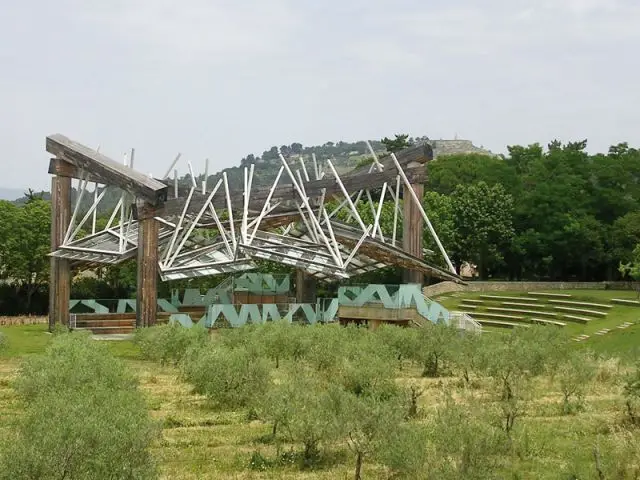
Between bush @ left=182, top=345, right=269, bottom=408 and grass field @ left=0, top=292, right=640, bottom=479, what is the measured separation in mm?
481

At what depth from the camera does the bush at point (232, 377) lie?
21.7 metres

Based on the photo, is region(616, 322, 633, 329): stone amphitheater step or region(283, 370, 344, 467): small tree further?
region(616, 322, 633, 329): stone amphitheater step

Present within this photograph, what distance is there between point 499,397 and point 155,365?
14453 millimetres

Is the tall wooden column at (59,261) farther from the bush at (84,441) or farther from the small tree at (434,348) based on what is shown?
the bush at (84,441)

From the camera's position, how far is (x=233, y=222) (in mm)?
43938

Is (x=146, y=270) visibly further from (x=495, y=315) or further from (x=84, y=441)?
(x=84, y=441)

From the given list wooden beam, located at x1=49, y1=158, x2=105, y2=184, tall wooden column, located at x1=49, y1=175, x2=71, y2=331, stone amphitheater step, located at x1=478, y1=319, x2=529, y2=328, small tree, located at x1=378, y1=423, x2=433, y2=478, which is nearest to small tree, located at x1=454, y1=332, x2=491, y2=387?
small tree, located at x1=378, y1=423, x2=433, y2=478

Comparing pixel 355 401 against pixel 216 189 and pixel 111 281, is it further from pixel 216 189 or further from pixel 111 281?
pixel 111 281

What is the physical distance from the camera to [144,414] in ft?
49.3

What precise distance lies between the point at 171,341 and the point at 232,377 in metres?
9.13

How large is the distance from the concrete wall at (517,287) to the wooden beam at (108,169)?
2131cm

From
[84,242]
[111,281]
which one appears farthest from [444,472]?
[111,281]

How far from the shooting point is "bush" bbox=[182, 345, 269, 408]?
71.3 ft

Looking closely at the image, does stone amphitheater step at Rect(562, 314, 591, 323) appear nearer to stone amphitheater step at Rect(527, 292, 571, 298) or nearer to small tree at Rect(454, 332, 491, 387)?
stone amphitheater step at Rect(527, 292, 571, 298)
